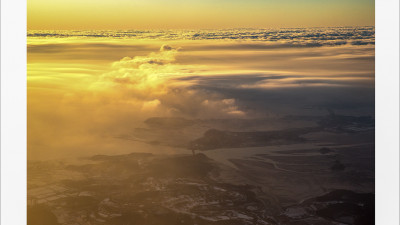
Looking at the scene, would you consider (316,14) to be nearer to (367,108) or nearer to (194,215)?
(367,108)

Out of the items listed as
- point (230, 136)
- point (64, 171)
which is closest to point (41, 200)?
point (64, 171)

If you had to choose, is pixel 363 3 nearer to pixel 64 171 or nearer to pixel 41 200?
pixel 64 171

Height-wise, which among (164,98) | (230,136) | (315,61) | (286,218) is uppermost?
(315,61)

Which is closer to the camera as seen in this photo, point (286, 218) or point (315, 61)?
point (286, 218)
